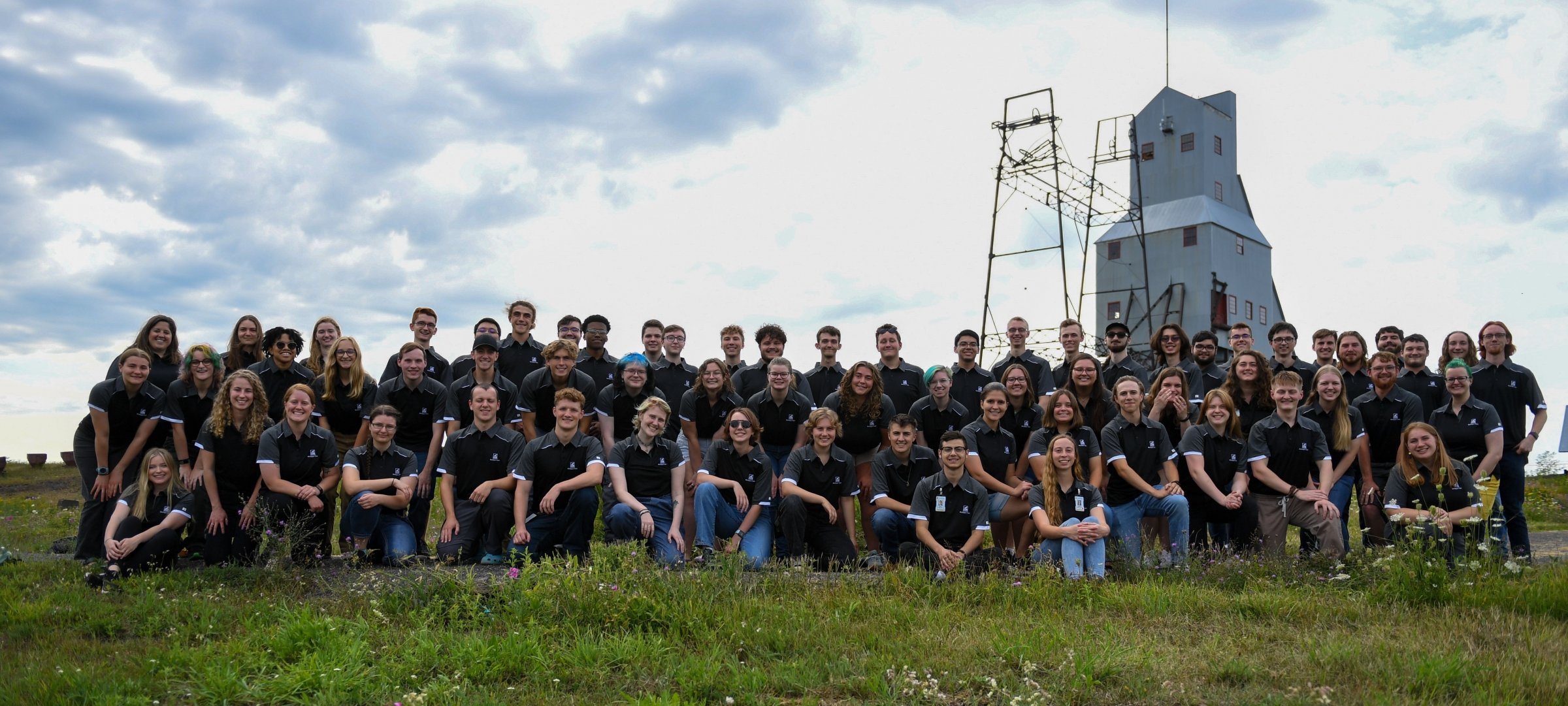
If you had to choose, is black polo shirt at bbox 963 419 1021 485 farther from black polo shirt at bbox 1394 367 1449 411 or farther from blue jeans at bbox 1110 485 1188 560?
black polo shirt at bbox 1394 367 1449 411

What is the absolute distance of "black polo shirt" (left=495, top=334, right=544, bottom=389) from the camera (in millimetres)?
10859

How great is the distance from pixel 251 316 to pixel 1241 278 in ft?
103

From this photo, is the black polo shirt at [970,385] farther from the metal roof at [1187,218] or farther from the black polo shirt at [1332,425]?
the metal roof at [1187,218]

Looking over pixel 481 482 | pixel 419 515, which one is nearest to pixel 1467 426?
pixel 481 482

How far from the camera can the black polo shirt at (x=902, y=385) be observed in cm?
1080

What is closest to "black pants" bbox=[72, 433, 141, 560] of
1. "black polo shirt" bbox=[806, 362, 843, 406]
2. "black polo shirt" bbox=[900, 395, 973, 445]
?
"black polo shirt" bbox=[806, 362, 843, 406]

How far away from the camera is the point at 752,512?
9.42 m

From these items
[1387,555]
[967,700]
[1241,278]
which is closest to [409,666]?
[967,700]

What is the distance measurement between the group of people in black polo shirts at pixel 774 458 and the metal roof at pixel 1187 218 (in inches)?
908

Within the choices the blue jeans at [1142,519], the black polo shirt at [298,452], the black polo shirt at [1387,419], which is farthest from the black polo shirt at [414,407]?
the black polo shirt at [1387,419]

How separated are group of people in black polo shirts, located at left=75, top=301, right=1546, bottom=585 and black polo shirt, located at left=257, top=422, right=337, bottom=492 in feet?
0.06

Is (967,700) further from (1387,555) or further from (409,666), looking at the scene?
(1387,555)

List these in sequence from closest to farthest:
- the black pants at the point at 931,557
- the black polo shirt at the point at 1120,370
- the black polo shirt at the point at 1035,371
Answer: the black pants at the point at 931,557 → the black polo shirt at the point at 1035,371 → the black polo shirt at the point at 1120,370

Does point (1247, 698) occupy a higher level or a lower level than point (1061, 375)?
lower
